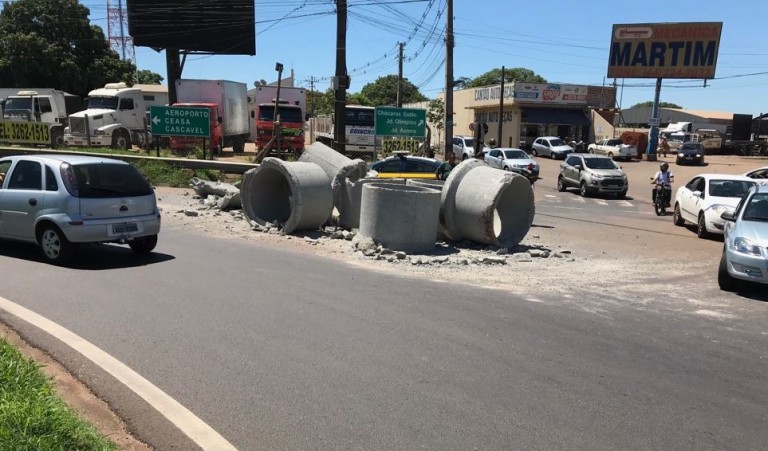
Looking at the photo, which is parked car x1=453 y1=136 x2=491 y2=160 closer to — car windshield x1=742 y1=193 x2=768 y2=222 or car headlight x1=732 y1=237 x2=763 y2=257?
car windshield x1=742 y1=193 x2=768 y2=222

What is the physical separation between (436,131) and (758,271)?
218 feet

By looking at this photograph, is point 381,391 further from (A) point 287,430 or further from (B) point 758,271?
(B) point 758,271

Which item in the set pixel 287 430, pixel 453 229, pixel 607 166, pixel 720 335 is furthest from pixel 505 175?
pixel 607 166

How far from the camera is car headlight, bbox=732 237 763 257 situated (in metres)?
8.33

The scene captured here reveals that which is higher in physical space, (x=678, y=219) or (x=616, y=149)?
(x=616, y=149)

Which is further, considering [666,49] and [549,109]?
[549,109]

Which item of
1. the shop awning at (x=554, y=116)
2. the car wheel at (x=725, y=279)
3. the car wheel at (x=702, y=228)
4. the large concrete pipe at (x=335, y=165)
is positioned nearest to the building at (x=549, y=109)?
the shop awning at (x=554, y=116)

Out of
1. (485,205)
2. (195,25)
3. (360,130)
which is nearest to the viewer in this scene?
(485,205)

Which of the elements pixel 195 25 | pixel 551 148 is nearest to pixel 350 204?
pixel 195 25

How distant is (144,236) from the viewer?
9.46m

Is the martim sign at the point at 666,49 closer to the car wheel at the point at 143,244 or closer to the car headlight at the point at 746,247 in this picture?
the car headlight at the point at 746,247

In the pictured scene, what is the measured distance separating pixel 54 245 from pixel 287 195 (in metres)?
6.71

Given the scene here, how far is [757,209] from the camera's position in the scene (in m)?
9.61

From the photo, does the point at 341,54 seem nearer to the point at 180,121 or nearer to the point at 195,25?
the point at 180,121
